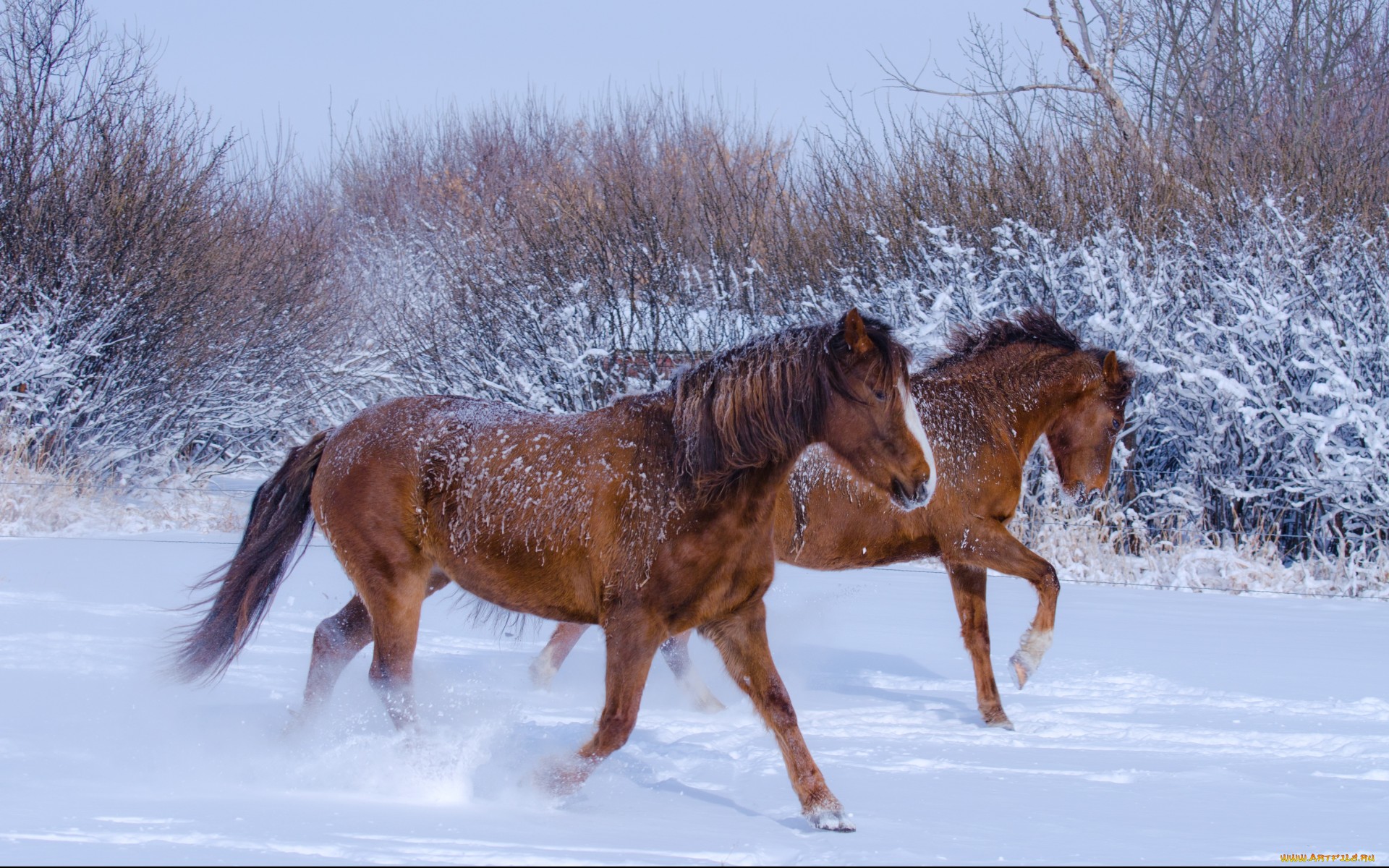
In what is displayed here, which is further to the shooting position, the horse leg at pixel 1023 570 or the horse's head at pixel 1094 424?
the horse's head at pixel 1094 424

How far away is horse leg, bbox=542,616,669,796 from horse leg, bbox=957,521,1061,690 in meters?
2.14

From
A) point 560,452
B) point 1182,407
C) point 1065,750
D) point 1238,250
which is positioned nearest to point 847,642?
point 1065,750

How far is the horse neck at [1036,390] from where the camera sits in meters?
5.89

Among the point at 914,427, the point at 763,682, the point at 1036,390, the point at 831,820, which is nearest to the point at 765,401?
the point at 914,427

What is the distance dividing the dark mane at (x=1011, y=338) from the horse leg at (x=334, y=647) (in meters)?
2.85

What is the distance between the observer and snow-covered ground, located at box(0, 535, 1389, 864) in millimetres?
3256

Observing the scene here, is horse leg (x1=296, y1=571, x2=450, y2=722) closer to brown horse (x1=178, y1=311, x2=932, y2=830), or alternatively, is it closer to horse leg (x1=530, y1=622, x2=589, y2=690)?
brown horse (x1=178, y1=311, x2=932, y2=830)

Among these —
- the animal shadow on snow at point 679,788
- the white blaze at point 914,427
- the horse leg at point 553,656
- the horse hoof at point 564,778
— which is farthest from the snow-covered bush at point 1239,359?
the horse hoof at point 564,778

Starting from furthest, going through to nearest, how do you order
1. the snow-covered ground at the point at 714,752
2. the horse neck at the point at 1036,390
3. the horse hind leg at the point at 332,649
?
the horse neck at the point at 1036,390
the horse hind leg at the point at 332,649
the snow-covered ground at the point at 714,752

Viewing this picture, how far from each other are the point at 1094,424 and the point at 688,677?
2.38m

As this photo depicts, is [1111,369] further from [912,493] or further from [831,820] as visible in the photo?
[831,820]

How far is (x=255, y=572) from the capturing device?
16.2 ft

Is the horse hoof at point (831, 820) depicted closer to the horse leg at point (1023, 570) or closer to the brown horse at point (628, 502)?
the brown horse at point (628, 502)

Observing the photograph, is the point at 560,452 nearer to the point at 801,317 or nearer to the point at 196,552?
the point at 196,552
